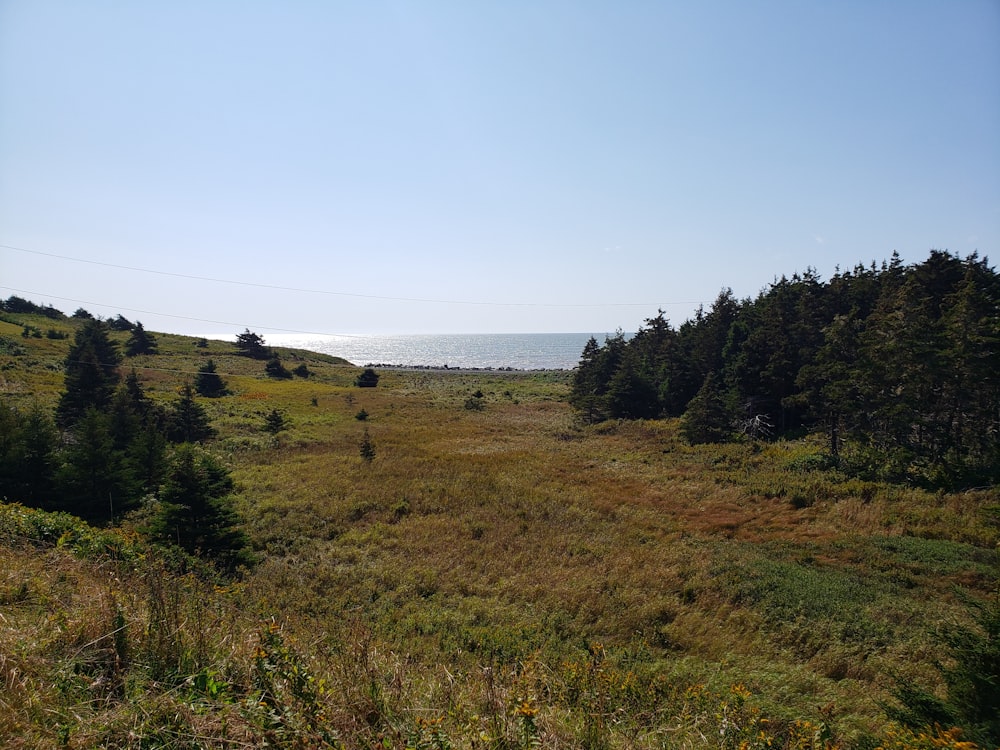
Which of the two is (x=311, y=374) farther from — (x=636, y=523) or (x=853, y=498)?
(x=853, y=498)

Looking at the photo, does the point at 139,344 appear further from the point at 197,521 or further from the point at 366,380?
the point at 197,521

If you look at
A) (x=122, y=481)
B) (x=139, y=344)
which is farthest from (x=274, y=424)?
(x=139, y=344)

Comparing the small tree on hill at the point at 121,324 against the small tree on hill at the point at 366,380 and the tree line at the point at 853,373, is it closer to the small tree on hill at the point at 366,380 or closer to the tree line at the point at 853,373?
the small tree on hill at the point at 366,380

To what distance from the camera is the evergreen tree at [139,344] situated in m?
57.7

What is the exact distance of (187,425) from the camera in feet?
88.2

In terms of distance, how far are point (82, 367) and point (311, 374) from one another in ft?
118

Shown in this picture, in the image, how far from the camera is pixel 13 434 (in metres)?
14.4

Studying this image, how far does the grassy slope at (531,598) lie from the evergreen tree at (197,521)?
38.9 inches

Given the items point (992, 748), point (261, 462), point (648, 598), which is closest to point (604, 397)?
point (261, 462)

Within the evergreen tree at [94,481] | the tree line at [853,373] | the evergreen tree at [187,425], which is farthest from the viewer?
the evergreen tree at [187,425]

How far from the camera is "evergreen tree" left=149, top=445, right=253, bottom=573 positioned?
36.2 ft

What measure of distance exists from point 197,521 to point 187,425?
19.2m

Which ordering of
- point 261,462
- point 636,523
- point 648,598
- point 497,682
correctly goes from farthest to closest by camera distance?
point 261,462, point 636,523, point 648,598, point 497,682

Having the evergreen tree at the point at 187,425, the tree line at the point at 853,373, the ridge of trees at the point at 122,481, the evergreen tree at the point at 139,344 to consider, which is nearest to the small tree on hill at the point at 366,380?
the evergreen tree at the point at 139,344
